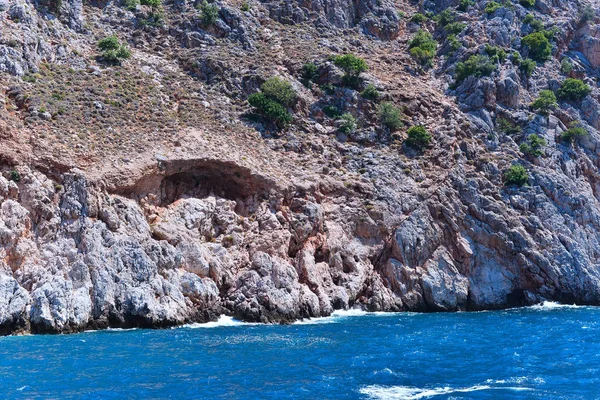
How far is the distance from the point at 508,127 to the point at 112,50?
33.0 m

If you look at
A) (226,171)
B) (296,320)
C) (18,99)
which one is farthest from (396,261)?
(18,99)

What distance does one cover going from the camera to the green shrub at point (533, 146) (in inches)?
2108

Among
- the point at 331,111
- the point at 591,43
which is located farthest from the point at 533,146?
the point at 591,43

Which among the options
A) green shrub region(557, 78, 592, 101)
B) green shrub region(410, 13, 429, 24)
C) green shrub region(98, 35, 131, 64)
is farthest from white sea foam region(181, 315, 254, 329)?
green shrub region(410, 13, 429, 24)

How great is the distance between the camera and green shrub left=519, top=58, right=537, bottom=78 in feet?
203

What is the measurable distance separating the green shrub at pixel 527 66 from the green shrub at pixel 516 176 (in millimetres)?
14815

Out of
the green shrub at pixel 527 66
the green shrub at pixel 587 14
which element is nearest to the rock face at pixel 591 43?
the green shrub at pixel 587 14

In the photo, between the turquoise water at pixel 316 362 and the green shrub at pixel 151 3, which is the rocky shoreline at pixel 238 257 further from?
the green shrub at pixel 151 3

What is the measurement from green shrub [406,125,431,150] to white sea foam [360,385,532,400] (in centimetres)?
3328

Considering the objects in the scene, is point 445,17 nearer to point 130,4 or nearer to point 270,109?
point 270,109

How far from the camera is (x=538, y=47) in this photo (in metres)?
64.0

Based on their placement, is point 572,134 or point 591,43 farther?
point 591,43

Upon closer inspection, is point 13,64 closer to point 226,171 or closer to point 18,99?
point 18,99

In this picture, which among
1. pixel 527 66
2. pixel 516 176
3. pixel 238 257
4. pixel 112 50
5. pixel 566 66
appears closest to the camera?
pixel 238 257
